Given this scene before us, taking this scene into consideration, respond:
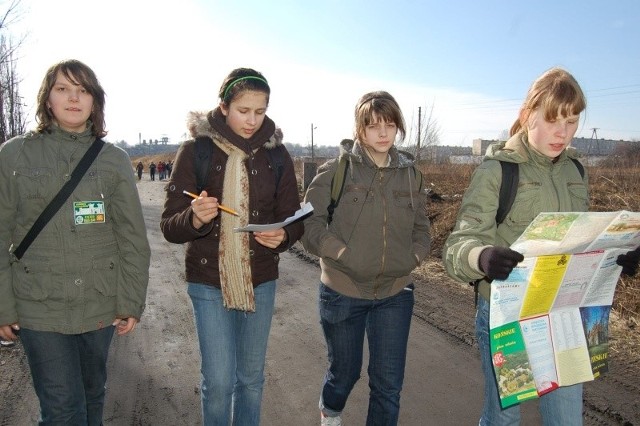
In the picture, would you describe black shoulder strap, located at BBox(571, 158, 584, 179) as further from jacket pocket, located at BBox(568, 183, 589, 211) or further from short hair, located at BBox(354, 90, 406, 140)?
short hair, located at BBox(354, 90, 406, 140)

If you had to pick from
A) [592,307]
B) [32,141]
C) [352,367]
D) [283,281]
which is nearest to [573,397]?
[592,307]

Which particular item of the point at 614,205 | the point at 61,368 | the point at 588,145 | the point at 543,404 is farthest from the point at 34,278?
the point at 588,145

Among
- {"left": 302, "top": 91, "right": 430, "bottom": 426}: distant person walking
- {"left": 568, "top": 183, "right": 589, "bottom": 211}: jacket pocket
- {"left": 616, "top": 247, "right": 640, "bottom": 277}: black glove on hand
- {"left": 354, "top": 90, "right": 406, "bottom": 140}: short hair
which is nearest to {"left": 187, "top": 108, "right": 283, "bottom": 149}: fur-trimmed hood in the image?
{"left": 302, "top": 91, "right": 430, "bottom": 426}: distant person walking

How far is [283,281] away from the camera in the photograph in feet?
23.6

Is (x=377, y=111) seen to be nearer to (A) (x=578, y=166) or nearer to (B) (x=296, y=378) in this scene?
(A) (x=578, y=166)

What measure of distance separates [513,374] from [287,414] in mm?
1914

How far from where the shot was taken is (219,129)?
2.66 m

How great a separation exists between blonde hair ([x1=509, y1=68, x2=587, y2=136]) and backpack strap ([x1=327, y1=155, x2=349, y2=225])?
1037 mm

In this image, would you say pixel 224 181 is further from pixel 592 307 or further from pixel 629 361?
pixel 629 361

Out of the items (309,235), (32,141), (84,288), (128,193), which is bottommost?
(84,288)

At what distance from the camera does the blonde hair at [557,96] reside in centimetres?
230

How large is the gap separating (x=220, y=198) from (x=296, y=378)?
206cm

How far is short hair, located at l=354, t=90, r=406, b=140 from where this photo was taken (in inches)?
112

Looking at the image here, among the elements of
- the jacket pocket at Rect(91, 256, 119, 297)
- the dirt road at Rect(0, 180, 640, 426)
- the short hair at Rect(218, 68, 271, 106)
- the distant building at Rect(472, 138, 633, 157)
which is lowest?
the dirt road at Rect(0, 180, 640, 426)
